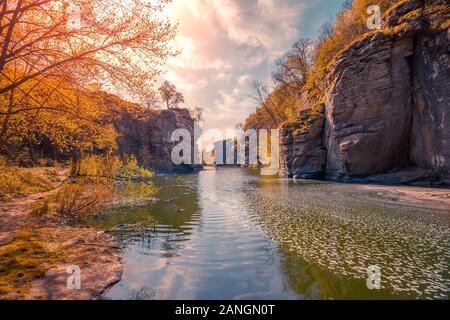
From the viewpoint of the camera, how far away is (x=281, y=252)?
23.5 ft

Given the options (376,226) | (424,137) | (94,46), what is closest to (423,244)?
(376,226)

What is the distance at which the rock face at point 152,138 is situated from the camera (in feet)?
181

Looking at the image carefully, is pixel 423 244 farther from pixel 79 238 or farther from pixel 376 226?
pixel 79 238

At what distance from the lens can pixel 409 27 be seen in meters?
21.4

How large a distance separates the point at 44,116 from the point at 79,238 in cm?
508

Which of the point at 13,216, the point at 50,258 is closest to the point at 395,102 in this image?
the point at 50,258

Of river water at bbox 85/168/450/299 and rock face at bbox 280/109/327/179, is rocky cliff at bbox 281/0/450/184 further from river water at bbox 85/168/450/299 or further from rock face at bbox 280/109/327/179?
river water at bbox 85/168/450/299

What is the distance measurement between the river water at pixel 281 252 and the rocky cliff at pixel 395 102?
10.9 metres

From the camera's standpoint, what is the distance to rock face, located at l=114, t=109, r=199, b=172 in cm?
5522

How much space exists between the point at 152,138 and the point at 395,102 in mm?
46195

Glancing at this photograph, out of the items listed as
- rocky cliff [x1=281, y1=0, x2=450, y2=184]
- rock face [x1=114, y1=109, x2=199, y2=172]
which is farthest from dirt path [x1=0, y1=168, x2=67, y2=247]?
rock face [x1=114, y1=109, x2=199, y2=172]

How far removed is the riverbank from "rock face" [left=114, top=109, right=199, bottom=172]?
47.1m

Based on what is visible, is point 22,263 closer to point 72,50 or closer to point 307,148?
point 72,50

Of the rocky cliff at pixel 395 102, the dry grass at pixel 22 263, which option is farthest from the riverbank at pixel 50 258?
the rocky cliff at pixel 395 102
